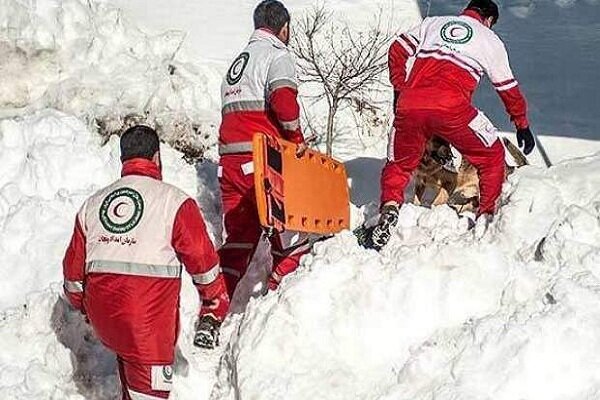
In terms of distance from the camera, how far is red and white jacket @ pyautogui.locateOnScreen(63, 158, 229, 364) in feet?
16.6

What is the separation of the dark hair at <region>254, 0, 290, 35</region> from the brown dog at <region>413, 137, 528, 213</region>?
3.80 ft

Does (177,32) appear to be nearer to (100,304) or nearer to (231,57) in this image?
(231,57)

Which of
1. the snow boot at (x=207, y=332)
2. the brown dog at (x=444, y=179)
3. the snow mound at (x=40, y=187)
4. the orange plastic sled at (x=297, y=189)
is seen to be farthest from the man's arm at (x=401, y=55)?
the snow mound at (x=40, y=187)

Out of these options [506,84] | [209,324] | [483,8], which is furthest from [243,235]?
[483,8]

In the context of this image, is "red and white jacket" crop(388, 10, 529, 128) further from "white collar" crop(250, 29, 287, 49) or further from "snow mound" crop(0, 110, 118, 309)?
"snow mound" crop(0, 110, 118, 309)

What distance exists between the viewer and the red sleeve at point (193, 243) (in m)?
5.11

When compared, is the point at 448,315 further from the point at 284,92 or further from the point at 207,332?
the point at 284,92

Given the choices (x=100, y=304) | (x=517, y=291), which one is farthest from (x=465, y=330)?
(x=100, y=304)

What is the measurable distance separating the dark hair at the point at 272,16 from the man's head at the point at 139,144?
1.43 metres

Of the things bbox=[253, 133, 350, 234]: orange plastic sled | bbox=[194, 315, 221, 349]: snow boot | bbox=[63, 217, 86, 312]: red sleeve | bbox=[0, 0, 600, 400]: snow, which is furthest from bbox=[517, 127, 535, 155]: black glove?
bbox=[63, 217, 86, 312]: red sleeve

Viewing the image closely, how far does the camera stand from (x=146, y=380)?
5223 millimetres

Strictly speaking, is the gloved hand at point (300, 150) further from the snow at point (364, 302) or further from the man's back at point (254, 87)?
the snow at point (364, 302)

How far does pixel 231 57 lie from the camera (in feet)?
31.8

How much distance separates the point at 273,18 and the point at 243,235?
1.25 meters
